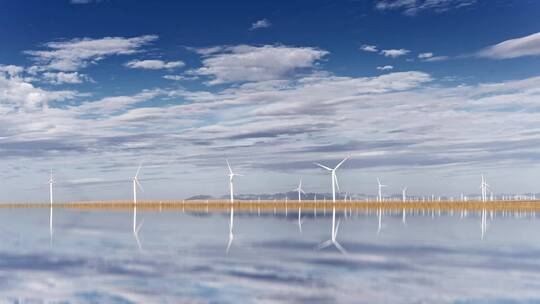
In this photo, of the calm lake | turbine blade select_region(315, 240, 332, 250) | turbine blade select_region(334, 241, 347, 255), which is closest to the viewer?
the calm lake

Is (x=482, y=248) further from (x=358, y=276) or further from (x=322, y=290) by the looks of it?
(x=322, y=290)

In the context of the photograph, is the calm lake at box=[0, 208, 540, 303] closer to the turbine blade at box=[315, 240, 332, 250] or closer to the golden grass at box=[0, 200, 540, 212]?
the turbine blade at box=[315, 240, 332, 250]

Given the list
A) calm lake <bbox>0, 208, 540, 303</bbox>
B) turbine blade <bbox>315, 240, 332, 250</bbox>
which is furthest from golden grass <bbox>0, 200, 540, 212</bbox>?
calm lake <bbox>0, 208, 540, 303</bbox>

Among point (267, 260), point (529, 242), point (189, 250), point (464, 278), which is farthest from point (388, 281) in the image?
point (529, 242)

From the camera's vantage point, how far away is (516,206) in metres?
129

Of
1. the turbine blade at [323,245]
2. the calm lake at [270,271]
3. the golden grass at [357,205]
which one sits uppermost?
the calm lake at [270,271]

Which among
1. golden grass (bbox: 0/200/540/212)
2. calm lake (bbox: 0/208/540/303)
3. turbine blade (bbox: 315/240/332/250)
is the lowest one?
golden grass (bbox: 0/200/540/212)

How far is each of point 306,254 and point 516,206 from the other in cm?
10958

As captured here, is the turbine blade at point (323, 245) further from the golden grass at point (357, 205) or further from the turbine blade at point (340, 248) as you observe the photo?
the golden grass at point (357, 205)

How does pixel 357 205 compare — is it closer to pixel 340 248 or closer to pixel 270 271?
pixel 340 248

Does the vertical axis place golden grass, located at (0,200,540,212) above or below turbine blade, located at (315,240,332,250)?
below

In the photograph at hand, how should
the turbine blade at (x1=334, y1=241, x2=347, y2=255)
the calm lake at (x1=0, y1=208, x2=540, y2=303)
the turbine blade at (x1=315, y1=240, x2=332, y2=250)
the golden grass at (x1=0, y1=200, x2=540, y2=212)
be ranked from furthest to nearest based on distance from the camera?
the golden grass at (x1=0, y1=200, x2=540, y2=212), the turbine blade at (x1=315, y1=240, x2=332, y2=250), the turbine blade at (x1=334, y1=241, x2=347, y2=255), the calm lake at (x1=0, y1=208, x2=540, y2=303)

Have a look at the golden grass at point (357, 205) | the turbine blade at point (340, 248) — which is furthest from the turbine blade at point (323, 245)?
the golden grass at point (357, 205)

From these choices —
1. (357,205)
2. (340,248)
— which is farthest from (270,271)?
(357,205)
